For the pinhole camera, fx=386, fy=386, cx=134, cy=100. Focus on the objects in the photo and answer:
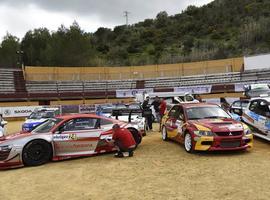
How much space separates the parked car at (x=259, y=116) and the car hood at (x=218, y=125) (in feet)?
5.60

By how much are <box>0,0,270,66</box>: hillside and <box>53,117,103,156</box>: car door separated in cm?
4488

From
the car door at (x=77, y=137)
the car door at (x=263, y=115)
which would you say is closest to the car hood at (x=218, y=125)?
the car door at (x=263, y=115)

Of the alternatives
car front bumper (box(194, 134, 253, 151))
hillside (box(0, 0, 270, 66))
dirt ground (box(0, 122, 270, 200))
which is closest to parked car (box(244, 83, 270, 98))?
dirt ground (box(0, 122, 270, 200))

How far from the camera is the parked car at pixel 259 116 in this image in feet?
43.6

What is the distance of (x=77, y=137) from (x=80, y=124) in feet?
1.56

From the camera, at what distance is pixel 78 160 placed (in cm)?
1200

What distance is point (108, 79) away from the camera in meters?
54.3

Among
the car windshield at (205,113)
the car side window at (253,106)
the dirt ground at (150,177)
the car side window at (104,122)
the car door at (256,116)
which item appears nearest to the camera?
the dirt ground at (150,177)

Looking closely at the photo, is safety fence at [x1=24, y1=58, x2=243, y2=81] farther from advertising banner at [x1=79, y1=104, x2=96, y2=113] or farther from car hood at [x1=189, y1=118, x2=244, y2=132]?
car hood at [x1=189, y1=118, x2=244, y2=132]

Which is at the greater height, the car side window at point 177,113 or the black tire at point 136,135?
the car side window at point 177,113

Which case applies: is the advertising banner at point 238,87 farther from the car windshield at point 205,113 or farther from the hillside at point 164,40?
the car windshield at point 205,113

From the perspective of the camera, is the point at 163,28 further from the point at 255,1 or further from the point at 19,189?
the point at 19,189

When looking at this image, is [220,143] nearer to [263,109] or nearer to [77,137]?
[263,109]

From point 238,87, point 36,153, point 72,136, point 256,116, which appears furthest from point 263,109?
point 238,87
